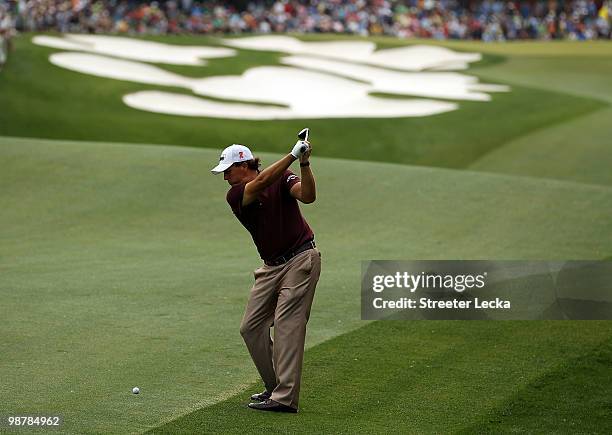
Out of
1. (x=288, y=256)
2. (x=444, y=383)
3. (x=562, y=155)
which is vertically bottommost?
(x=562, y=155)

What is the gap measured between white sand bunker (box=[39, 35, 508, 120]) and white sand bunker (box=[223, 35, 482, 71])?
2.77 metres

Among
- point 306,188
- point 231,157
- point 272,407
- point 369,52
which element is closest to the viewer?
point 306,188

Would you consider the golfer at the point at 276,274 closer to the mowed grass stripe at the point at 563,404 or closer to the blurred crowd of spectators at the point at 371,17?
the mowed grass stripe at the point at 563,404

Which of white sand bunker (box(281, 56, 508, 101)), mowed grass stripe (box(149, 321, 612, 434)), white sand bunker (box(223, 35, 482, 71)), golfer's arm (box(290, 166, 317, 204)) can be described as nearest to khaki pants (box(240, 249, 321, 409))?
mowed grass stripe (box(149, 321, 612, 434))

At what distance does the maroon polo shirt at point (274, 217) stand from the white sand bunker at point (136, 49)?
84.0 ft

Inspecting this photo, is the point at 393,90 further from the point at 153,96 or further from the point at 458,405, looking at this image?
the point at 458,405

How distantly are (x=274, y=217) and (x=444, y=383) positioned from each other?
216cm

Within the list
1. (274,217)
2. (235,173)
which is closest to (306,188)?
(274,217)

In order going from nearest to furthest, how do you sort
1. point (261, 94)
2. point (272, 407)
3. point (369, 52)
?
point (272, 407) < point (261, 94) < point (369, 52)

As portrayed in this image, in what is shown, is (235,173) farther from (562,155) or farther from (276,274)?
(562,155)

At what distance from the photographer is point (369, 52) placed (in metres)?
42.1

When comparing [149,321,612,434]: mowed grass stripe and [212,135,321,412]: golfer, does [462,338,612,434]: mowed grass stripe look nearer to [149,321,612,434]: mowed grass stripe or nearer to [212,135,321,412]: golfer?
[149,321,612,434]: mowed grass stripe

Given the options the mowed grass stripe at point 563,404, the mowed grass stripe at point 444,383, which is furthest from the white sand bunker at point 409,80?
the mowed grass stripe at point 563,404

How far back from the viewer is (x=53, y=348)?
10664mm
